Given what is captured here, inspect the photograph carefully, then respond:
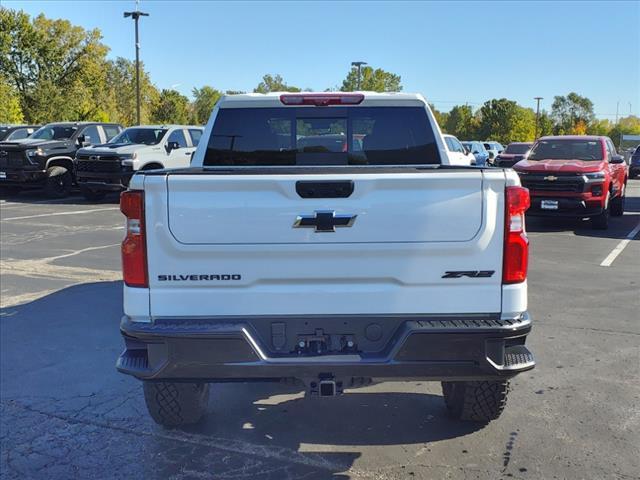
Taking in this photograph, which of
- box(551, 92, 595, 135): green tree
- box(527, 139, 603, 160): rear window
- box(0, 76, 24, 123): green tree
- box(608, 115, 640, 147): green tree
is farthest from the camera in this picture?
box(551, 92, 595, 135): green tree

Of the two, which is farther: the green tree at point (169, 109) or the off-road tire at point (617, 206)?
the green tree at point (169, 109)

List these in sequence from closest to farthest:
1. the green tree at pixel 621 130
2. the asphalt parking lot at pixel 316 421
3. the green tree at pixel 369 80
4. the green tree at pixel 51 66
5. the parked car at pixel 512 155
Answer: the asphalt parking lot at pixel 316 421
the parked car at pixel 512 155
the green tree at pixel 51 66
the green tree at pixel 369 80
the green tree at pixel 621 130

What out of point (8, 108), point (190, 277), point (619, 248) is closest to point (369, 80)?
point (8, 108)

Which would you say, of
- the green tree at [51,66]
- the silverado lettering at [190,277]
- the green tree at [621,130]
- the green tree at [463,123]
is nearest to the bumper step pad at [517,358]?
the silverado lettering at [190,277]

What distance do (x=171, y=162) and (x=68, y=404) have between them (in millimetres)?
12964

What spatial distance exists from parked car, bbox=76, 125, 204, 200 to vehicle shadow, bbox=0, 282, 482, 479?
36.2 ft

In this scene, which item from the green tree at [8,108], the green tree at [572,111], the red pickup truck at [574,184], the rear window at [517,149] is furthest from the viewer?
the green tree at [572,111]

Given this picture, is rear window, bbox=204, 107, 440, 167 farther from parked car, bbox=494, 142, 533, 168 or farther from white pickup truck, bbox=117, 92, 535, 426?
parked car, bbox=494, 142, 533, 168

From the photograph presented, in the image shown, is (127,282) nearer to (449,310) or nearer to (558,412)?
(449,310)

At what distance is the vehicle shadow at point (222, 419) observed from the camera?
3.53m

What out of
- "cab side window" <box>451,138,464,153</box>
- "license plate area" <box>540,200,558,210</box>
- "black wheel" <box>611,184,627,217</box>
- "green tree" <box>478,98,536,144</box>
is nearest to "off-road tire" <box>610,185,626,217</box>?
"black wheel" <box>611,184,627,217</box>

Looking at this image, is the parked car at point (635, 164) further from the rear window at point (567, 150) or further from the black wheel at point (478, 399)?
the black wheel at point (478, 399)

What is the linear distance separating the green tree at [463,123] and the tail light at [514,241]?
266 ft

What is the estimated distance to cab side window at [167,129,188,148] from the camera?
16891 millimetres
